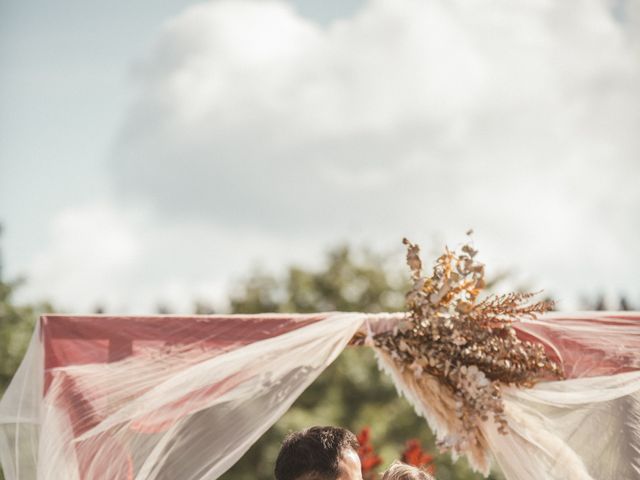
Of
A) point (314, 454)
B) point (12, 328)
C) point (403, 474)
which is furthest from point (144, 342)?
point (12, 328)

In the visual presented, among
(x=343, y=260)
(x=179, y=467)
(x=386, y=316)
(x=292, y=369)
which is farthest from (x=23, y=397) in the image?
(x=343, y=260)

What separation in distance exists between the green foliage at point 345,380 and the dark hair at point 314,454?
9.36 m

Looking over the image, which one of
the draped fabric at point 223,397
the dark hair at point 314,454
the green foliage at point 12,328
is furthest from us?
the green foliage at point 12,328

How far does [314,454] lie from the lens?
318 centimetres

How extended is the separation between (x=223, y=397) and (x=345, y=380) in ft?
37.8

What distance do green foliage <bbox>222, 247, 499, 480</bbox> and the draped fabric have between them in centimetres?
859

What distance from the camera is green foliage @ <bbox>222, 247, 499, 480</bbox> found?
14.1 metres

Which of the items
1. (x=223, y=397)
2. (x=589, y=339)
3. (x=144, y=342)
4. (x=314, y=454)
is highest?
(x=144, y=342)

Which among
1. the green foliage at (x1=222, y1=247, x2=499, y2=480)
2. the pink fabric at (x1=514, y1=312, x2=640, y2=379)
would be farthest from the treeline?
the pink fabric at (x1=514, y1=312, x2=640, y2=379)

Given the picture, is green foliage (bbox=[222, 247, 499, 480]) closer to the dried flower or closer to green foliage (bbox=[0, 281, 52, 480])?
green foliage (bbox=[0, 281, 52, 480])

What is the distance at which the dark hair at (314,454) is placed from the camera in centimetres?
315

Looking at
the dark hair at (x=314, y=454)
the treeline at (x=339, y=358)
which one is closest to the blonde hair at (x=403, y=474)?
the dark hair at (x=314, y=454)

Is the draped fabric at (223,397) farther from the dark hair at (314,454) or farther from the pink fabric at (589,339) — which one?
the dark hair at (314,454)

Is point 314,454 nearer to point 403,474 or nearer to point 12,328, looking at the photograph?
point 403,474
